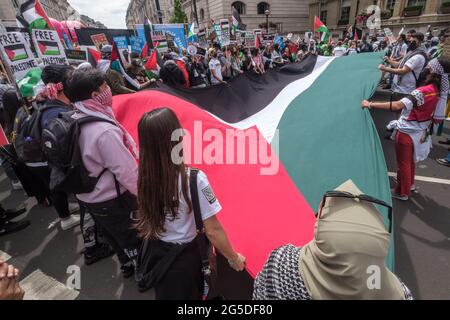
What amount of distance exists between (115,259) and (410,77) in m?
6.68

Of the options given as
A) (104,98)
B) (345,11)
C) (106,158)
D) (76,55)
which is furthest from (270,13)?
(106,158)

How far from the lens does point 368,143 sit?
2.77m

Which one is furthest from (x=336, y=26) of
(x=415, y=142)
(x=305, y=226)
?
(x=305, y=226)

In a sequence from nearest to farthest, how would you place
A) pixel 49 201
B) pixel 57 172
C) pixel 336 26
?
1. pixel 57 172
2. pixel 49 201
3. pixel 336 26

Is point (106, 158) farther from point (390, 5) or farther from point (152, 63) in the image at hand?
point (390, 5)

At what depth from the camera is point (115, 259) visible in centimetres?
317

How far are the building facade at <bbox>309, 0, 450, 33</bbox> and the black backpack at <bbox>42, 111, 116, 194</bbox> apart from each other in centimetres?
2479

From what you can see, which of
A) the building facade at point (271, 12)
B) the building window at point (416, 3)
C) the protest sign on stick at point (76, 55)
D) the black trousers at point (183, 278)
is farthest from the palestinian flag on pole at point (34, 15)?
the building facade at point (271, 12)

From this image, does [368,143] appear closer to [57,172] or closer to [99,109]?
[99,109]

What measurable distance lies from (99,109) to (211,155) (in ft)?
4.01

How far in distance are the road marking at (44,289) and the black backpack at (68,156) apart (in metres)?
1.31

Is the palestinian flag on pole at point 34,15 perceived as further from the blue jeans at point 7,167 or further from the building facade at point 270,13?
the building facade at point 270,13
